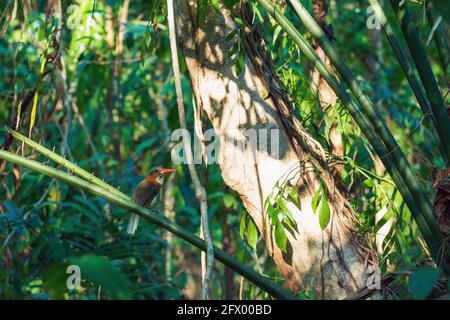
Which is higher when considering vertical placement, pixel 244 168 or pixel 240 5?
pixel 240 5

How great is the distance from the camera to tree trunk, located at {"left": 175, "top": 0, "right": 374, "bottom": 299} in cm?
214

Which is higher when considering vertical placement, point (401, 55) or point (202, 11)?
point (202, 11)

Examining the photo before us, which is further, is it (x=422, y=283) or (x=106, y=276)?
(x=422, y=283)

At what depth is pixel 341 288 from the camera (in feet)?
6.94

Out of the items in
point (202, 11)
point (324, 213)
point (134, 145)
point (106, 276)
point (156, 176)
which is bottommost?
point (106, 276)

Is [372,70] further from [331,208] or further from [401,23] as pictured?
[401,23]

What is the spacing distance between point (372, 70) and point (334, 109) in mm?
3864

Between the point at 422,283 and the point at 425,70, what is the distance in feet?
1.96

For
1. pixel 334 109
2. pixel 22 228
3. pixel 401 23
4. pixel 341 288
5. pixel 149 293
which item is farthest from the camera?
pixel 149 293

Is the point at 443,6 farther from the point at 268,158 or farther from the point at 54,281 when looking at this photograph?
the point at 268,158

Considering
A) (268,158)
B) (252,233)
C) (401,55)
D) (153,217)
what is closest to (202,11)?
(268,158)

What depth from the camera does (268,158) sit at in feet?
7.26

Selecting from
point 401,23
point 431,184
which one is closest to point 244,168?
point 431,184

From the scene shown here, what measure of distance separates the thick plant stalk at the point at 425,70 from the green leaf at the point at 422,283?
0.51 m
